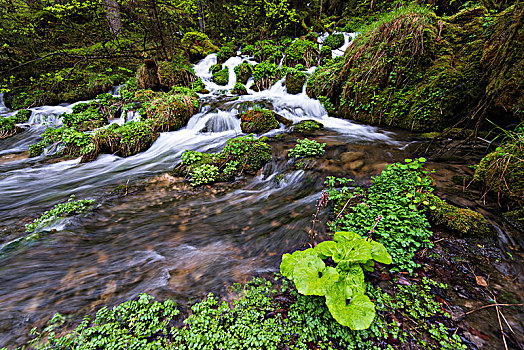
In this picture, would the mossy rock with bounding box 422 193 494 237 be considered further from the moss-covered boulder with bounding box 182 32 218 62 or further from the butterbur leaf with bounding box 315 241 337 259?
the moss-covered boulder with bounding box 182 32 218 62

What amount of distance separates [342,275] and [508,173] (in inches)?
104

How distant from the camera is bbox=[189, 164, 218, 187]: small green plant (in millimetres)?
4578

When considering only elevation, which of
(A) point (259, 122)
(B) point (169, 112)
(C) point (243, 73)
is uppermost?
(C) point (243, 73)

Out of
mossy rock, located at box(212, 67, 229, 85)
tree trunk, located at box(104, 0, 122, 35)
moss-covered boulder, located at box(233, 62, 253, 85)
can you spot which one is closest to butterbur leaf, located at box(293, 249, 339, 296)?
tree trunk, located at box(104, 0, 122, 35)

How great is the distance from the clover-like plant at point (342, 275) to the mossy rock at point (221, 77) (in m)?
12.9

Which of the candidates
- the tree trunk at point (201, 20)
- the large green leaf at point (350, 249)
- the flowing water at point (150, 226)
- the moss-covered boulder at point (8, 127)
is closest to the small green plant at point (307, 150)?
the flowing water at point (150, 226)

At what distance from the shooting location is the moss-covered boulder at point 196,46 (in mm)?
15320

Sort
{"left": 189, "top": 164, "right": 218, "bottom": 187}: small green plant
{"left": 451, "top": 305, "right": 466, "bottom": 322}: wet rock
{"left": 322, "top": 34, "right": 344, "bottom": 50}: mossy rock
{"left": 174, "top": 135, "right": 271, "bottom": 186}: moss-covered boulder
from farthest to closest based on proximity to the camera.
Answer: {"left": 322, "top": 34, "right": 344, "bottom": 50}: mossy rock < {"left": 174, "top": 135, "right": 271, "bottom": 186}: moss-covered boulder < {"left": 189, "top": 164, "right": 218, "bottom": 187}: small green plant < {"left": 451, "top": 305, "right": 466, "bottom": 322}: wet rock

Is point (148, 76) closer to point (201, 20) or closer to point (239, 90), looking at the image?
point (239, 90)

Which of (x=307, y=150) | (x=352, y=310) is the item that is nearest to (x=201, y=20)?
(x=307, y=150)

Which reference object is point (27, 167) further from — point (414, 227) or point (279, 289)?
point (414, 227)

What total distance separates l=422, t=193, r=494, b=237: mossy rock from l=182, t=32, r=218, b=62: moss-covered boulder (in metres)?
17.3

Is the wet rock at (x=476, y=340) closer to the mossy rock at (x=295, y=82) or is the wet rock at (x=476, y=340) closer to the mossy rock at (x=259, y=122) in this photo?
the mossy rock at (x=259, y=122)

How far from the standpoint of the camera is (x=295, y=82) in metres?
9.72
